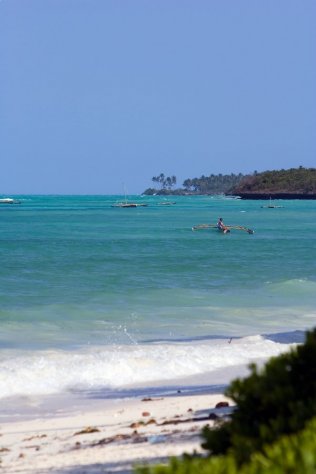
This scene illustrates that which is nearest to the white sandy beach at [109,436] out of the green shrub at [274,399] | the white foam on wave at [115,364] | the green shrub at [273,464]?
the green shrub at [274,399]

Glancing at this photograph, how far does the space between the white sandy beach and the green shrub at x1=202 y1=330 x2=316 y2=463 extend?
96 cm

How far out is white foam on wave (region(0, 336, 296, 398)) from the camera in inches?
521

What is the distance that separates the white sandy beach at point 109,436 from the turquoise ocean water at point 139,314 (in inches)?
79.6

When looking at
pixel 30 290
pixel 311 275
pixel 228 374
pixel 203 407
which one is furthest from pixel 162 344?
pixel 311 275

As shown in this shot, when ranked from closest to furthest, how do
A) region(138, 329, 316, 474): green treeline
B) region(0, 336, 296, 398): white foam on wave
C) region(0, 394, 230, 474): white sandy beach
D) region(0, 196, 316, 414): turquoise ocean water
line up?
region(138, 329, 316, 474): green treeline < region(0, 394, 230, 474): white sandy beach < region(0, 336, 296, 398): white foam on wave < region(0, 196, 316, 414): turquoise ocean water

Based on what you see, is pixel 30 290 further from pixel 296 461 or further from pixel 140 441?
pixel 296 461

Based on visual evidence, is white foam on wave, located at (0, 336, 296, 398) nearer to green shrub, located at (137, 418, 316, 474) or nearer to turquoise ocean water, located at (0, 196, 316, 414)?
turquoise ocean water, located at (0, 196, 316, 414)

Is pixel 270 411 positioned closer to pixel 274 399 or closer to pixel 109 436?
pixel 274 399

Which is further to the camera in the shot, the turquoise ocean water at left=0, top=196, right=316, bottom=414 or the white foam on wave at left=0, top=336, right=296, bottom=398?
the turquoise ocean water at left=0, top=196, right=316, bottom=414

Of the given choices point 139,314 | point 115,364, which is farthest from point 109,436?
point 139,314

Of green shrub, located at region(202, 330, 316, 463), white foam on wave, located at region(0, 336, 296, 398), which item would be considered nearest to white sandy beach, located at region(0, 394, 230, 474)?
green shrub, located at region(202, 330, 316, 463)

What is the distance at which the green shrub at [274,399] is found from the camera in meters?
4.90

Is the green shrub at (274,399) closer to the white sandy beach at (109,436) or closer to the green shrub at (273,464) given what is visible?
the green shrub at (273,464)

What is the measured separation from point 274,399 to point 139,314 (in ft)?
54.4
